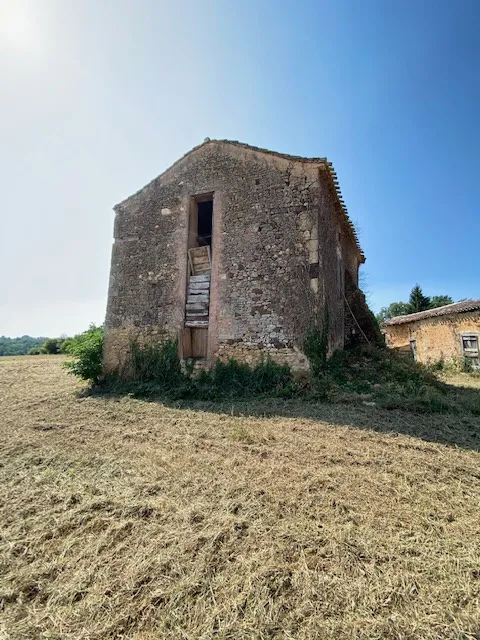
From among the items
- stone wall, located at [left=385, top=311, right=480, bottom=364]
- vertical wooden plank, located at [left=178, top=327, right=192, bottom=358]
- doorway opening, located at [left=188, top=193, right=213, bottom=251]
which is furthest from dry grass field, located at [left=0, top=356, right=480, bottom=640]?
stone wall, located at [left=385, top=311, right=480, bottom=364]

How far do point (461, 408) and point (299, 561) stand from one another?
568cm

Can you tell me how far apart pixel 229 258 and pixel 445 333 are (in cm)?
1433

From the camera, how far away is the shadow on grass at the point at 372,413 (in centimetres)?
505

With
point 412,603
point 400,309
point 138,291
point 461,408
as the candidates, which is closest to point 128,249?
point 138,291

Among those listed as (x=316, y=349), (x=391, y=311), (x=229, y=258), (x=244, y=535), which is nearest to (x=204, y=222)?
(x=229, y=258)

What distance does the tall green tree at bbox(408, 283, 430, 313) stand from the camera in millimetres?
33344

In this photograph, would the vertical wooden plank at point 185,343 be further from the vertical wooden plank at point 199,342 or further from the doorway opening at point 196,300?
the vertical wooden plank at point 199,342

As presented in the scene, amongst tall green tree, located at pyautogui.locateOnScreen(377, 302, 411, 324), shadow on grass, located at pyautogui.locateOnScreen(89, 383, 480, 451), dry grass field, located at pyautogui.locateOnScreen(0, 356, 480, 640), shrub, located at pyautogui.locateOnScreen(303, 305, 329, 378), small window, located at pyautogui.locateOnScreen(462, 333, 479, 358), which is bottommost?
dry grass field, located at pyautogui.locateOnScreen(0, 356, 480, 640)

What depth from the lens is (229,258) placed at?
900cm

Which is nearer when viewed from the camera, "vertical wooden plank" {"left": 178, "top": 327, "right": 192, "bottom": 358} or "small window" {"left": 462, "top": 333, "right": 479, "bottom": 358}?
"vertical wooden plank" {"left": 178, "top": 327, "right": 192, "bottom": 358}

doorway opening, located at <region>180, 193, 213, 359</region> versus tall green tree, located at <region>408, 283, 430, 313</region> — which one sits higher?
tall green tree, located at <region>408, 283, 430, 313</region>

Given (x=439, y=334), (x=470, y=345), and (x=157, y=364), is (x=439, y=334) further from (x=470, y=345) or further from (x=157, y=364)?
(x=157, y=364)

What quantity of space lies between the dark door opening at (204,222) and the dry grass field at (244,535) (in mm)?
7318

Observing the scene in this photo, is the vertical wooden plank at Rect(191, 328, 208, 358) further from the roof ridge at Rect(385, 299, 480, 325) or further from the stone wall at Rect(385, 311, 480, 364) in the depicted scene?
the roof ridge at Rect(385, 299, 480, 325)
